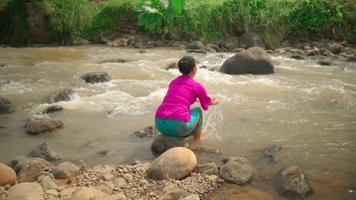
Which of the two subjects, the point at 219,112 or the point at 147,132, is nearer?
the point at 147,132

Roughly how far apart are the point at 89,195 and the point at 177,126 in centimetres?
160

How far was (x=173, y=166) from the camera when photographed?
15.3ft

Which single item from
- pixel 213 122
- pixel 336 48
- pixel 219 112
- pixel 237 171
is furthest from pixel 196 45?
pixel 237 171

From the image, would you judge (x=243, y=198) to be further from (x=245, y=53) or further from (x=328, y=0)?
(x=328, y=0)

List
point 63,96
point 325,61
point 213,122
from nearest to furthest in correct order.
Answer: point 213,122 < point 63,96 < point 325,61

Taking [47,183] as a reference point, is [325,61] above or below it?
above

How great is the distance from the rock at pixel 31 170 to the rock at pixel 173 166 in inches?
44.4

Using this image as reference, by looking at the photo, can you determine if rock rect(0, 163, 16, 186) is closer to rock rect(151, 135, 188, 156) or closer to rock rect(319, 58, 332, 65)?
rock rect(151, 135, 188, 156)

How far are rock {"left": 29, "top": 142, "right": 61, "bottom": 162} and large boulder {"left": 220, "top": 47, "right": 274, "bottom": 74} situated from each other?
5743 mm

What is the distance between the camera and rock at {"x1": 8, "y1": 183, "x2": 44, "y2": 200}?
4.14 metres

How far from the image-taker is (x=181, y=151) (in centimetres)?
480

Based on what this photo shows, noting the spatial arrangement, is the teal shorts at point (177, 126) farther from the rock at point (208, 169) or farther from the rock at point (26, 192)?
the rock at point (26, 192)

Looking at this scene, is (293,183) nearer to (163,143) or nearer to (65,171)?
(163,143)

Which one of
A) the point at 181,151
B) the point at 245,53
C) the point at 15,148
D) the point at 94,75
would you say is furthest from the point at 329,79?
the point at 15,148
